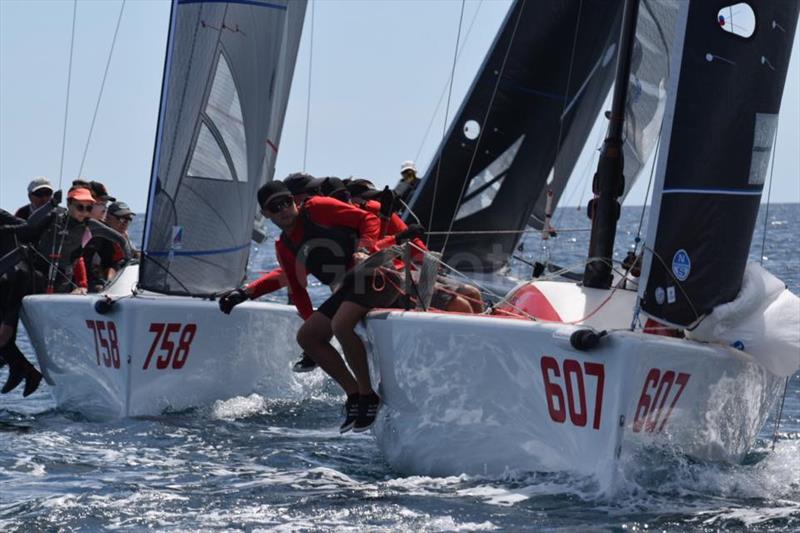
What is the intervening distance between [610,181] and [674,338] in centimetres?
104

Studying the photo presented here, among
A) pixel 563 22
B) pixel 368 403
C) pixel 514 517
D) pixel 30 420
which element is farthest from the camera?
pixel 563 22

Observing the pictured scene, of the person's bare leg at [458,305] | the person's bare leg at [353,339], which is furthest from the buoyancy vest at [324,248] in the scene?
the person's bare leg at [458,305]

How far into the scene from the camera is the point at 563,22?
440 inches

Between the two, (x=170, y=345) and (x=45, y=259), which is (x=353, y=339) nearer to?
(x=170, y=345)

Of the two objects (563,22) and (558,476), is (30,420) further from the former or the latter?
(563,22)

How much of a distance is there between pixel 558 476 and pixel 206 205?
12.0 feet

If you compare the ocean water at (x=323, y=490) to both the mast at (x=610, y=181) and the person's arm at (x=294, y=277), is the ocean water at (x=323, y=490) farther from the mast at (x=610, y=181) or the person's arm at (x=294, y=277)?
the mast at (x=610, y=181)

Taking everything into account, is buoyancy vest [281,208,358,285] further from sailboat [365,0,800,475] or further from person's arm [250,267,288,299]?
sailboat [365,0,800,475]

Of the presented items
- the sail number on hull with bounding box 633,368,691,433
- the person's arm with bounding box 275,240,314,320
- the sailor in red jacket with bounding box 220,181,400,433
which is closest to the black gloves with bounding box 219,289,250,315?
the person's arm with bounding box 275,240,314,320

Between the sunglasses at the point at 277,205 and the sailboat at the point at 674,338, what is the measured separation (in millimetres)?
807

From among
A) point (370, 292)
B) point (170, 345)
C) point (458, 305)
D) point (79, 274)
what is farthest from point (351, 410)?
point (79, 274)

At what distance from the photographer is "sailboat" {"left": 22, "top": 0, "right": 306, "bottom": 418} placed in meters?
8.09

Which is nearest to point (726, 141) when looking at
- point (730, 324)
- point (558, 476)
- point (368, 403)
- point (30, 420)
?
point (730, 324)

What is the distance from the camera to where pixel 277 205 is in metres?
6.42
